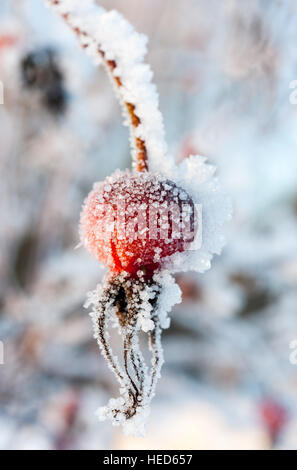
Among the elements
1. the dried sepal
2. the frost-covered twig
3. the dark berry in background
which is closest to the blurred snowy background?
the dark berry in background

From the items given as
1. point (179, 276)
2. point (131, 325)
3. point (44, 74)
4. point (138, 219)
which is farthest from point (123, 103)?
point (179, 276)

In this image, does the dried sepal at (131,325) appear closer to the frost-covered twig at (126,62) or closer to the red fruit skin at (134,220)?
the red fruit skin at (134,220)

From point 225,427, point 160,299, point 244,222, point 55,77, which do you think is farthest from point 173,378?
point 160,299

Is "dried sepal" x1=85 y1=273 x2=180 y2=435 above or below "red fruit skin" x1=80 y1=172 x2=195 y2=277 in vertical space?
below

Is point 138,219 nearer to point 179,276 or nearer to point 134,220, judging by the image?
point 134,220

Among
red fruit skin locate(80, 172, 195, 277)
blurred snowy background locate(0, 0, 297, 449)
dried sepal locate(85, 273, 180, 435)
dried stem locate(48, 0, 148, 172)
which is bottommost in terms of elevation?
dried sepal locate(85, 273, 180, 435)

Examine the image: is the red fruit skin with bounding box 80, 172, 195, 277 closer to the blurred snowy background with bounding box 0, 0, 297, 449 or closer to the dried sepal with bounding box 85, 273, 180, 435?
the dried sepal with bounding box 85, 273, 180, 435
